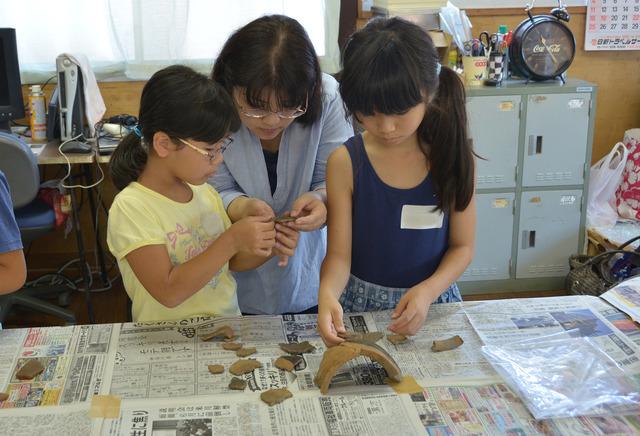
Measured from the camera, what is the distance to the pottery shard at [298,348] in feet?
4.26

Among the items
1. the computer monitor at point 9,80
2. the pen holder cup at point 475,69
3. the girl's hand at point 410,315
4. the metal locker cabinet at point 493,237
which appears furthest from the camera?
the metal locker cabinet at point 493,237

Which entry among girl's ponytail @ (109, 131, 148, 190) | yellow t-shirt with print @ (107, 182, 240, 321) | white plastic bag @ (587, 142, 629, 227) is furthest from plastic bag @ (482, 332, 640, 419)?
white plastic bag @ (587, 142, 629, 227)

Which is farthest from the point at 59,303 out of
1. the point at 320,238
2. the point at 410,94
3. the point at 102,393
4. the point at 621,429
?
the point at 621,429

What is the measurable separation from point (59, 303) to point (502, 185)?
2.10 m

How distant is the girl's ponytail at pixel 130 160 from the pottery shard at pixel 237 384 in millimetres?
507

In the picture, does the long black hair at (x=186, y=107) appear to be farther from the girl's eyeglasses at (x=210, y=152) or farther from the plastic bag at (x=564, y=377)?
the plastic bag at (x=564, y=377)

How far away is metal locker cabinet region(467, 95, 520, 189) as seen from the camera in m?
3.03

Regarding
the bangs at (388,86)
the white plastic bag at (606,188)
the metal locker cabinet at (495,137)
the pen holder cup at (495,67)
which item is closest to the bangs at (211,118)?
the bangs at (388,86)

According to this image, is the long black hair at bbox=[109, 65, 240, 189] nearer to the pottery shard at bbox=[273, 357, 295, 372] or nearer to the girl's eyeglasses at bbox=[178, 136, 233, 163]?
the girl's eyeglasses at bbox=[178, 136, 233, 163]

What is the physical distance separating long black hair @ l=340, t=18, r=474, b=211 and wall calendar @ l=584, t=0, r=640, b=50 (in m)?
2.32

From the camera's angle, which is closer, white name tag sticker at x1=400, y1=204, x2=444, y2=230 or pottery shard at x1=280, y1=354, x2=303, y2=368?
pottery shard at x1=280, y1=354, x2=303, y2=368

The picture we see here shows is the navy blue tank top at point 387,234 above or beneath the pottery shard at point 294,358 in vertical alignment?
above

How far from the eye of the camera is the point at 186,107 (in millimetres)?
1337

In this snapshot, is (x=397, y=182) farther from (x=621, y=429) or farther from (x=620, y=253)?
(x=620, y=253)
